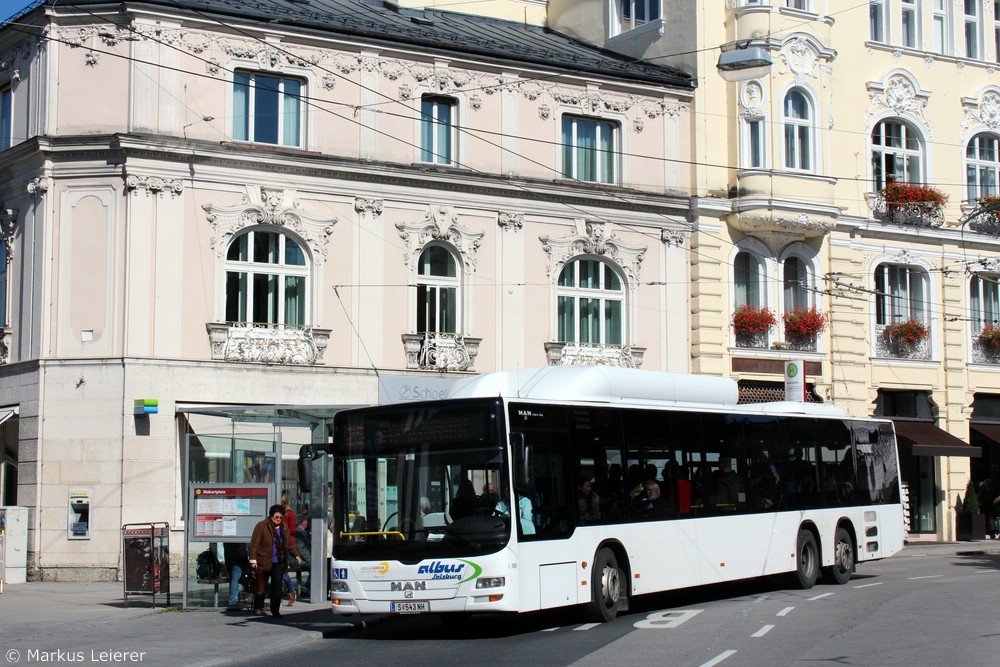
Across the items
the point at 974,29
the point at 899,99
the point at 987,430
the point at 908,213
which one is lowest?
the point at 987,430

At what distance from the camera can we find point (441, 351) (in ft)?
99.0

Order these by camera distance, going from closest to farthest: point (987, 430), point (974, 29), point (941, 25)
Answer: point (987, 430) → point (941, 25) → point (974, 29)

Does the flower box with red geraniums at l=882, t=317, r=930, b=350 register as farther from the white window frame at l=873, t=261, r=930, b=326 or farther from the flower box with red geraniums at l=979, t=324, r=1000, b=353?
the flower box with red geraniums at l=979, t=324, r=1000, b=353

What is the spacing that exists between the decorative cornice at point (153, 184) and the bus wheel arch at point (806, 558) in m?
14.4

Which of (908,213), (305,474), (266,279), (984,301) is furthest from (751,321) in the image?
(305,474)

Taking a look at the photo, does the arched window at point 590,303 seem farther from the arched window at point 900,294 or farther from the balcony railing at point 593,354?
the arched window at point 900,294

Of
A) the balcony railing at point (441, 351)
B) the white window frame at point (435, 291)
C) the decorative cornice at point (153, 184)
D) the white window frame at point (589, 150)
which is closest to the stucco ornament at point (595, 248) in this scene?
the white window frame at point (589, 150)

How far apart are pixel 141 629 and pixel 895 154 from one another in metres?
27.5

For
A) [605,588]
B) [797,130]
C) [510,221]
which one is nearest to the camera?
[605,588]

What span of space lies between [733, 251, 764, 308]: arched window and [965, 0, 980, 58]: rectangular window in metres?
10.4

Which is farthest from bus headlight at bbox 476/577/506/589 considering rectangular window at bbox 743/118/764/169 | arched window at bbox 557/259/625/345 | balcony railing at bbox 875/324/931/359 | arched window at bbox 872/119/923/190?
arched window at bbox 872/119/923/190

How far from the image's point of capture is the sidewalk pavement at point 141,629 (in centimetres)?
1452

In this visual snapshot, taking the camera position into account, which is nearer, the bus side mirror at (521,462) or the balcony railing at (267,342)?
the bus side mirror at (521,462)

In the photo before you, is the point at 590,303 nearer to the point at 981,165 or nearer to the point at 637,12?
the point at 637,12
